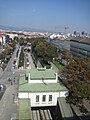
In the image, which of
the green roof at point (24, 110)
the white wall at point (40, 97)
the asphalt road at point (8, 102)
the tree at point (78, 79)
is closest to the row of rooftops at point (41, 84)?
the white wall at point (40, 97)

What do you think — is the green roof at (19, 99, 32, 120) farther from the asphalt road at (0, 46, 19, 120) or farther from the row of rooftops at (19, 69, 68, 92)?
the row of rooftops at (19, 69, 68, 92)

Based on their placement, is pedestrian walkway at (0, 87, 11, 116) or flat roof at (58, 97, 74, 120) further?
pedestrian walkway at (0, 87, 11, 116)

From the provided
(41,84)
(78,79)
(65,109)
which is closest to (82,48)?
(78,79)

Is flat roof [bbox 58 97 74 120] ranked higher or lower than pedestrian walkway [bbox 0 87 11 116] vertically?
higher

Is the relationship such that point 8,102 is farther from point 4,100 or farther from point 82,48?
point 82,48

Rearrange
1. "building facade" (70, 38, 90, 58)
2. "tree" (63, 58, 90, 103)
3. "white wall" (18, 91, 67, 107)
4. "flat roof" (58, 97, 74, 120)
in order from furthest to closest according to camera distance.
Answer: "building facade" (70, 38, 90, 58)
"white wall" (18, 91, 67, 107)
"tree" (63, 58, 90, 103)
"flat roof" (58, 97, 74, 120)

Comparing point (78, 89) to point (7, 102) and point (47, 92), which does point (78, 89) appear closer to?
point (47, 92)

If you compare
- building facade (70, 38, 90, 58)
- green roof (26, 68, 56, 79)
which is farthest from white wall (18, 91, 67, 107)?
building facade (70, 38, 90, 58)

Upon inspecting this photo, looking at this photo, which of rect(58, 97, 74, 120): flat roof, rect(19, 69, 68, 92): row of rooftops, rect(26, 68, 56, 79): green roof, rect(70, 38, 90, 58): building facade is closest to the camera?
rect(58, 97, 74, 120): flat roof
